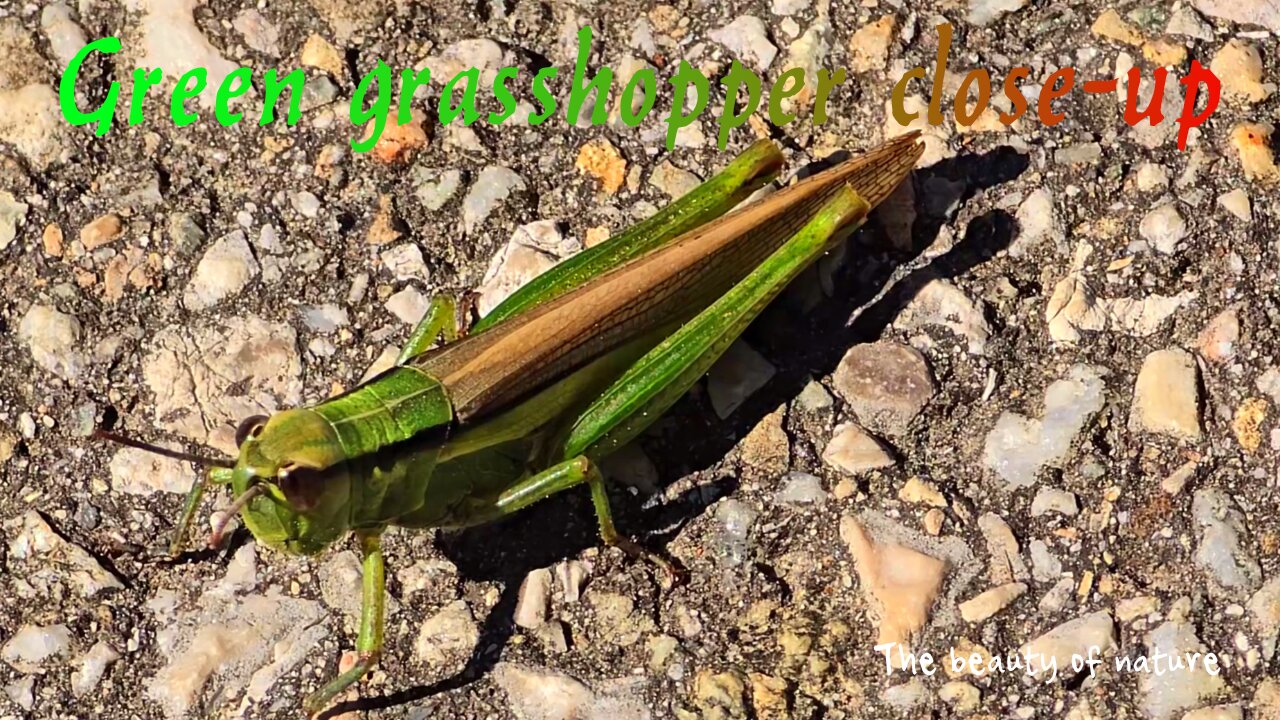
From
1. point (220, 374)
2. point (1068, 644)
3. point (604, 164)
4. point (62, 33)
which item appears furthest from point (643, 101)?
point (1068, 644)

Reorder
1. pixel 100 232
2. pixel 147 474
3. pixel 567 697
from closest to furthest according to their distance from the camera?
pixel 567 697 → pixel 147 474 → pixel 100 232

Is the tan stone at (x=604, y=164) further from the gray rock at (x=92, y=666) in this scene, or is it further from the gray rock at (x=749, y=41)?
the gray rock at (x=92, y=666)

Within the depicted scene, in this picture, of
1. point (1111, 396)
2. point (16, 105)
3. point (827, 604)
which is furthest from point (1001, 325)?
point (16, 105)

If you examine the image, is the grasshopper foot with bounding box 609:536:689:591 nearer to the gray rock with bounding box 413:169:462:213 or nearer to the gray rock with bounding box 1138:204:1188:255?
the gray rock with bounding box 413:169:462:213

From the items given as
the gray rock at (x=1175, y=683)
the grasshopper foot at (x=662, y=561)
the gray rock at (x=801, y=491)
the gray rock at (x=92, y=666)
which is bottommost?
the gray rock at (x=1175, y=683)

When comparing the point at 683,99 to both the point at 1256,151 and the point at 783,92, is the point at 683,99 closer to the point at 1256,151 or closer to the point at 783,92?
the point at 783,92

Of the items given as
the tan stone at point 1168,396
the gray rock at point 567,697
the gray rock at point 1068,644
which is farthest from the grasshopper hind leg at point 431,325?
the tan stone at point 1168,396
